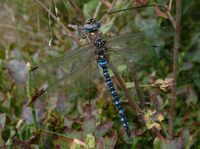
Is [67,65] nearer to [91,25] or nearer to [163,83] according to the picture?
[91,25]

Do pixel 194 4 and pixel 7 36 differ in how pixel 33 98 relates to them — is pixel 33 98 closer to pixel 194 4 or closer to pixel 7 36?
pixel 194 4

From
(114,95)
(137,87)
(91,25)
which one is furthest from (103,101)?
(91,25)

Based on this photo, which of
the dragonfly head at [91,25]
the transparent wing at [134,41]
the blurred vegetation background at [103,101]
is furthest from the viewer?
the transparent wing at [134,41]

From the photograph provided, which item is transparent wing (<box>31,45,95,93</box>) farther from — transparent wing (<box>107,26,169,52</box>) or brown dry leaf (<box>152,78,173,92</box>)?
brown dry leaf (<box>152,78,173,92</box>)

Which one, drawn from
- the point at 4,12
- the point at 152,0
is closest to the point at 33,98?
the point at 152,0

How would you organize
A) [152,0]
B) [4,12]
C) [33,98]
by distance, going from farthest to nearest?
[4,12], [152,0], [33,98]

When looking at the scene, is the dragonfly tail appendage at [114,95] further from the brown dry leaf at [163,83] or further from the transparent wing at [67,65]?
the brown dry leaf at [163,83]

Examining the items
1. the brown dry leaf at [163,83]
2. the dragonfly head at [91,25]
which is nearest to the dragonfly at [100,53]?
the dragonfly head at [91,25]
